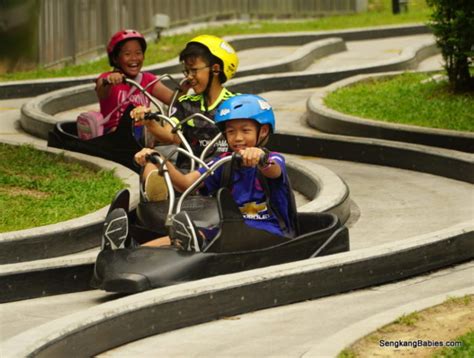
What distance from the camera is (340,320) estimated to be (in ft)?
23.9

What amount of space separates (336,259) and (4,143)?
564cm

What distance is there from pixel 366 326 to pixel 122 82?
5.15m

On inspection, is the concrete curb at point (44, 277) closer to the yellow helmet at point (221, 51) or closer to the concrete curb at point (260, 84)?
the yellow helmet at point (221, 51)

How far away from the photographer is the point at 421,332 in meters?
6.57

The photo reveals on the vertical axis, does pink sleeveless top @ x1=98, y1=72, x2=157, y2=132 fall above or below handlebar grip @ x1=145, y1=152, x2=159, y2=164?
below

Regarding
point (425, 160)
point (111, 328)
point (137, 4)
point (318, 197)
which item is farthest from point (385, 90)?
point (111, 328)

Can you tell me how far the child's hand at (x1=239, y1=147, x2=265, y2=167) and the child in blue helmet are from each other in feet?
0.66

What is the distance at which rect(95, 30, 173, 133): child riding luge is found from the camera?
1162cm

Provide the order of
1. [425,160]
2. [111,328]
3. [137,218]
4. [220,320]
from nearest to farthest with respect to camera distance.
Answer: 1. [111,328]
2. [220,320]
3. [137,218]
4. [425,160]

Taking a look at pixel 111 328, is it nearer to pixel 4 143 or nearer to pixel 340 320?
pixel 340 320

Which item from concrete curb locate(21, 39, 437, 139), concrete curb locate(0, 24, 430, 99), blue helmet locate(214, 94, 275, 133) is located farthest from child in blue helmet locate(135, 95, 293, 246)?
concrete curb locate(0, 24, 430, 99)

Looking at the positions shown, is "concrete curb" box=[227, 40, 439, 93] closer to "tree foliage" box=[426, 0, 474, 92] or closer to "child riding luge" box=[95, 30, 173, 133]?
"tree foliage" box=[426, 0, 474, 92]

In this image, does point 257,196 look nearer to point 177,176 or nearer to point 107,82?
point 177,176

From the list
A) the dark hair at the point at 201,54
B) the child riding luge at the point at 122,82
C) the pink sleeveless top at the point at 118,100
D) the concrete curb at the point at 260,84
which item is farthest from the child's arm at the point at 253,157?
the concrete curb at the point at 260,84
